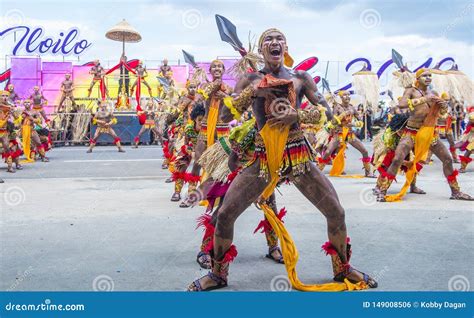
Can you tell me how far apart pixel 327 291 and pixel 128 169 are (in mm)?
9288

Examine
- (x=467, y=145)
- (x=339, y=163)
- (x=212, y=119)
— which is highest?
(x=212, y=119)

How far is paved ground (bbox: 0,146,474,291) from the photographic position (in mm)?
3801

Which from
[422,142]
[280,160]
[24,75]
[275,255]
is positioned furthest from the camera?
[24,75]

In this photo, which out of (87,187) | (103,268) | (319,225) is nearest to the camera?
(103,268)

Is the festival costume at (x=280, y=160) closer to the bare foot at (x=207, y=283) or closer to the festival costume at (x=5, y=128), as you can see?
the bare foot at (x=207, y=283)

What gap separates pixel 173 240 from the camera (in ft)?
16.6

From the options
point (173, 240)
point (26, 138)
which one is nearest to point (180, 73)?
point (26, 138)

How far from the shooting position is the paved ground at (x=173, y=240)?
150 inches

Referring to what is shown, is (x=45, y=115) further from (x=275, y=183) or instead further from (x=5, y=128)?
(x=275, y=183)

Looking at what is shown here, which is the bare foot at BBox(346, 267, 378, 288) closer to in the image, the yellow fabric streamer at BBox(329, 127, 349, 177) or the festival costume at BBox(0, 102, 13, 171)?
the yellow fabric streamer at BBox(329, 127, 349, 177)

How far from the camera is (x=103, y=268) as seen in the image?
405cm

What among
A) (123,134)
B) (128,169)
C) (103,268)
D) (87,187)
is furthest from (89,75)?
(103,268)
